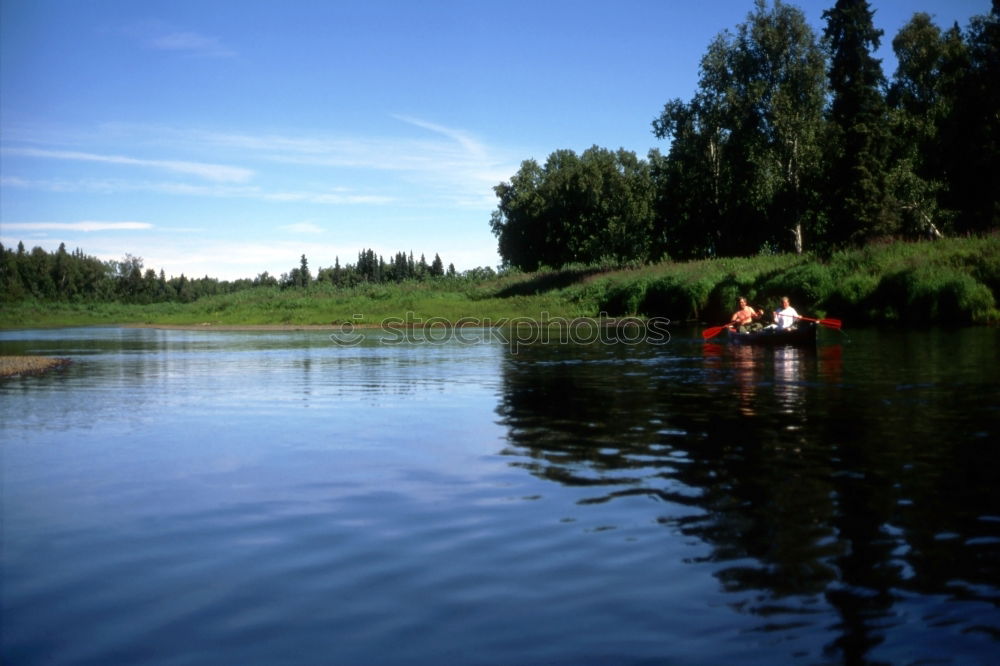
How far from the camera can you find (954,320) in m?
39.1

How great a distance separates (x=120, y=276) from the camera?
15812 centimetres

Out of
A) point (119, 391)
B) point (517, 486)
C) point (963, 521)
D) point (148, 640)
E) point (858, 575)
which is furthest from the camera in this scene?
point (119, 391)

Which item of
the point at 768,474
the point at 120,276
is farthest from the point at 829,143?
the point at 120,276

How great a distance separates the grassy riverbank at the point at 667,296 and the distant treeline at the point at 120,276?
31.4 m

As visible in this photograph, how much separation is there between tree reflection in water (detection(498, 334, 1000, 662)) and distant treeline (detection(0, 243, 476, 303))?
10007 cm

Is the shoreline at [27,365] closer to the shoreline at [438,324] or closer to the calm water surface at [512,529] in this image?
the calm water surface at [512,529]

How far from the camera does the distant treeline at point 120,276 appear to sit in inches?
5197

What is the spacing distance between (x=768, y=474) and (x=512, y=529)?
3.62m

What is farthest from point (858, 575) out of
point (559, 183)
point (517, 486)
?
point (559, 183)

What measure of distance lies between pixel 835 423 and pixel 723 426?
172cm

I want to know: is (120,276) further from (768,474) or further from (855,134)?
(768,474)

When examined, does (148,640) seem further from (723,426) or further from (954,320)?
(954,320)

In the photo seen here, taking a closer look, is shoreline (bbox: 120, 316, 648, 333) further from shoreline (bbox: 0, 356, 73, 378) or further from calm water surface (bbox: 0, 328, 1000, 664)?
calm water surface (bbox: 0, 328, 1000, 664)

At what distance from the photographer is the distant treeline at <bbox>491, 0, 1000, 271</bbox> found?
5184 centimetres
